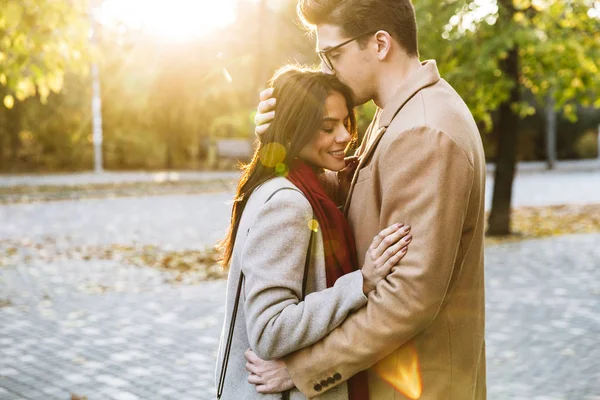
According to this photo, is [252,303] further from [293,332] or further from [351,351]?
[351,351]

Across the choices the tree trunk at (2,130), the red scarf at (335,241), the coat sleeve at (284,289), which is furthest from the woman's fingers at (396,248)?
the tree trunk at (2,130)

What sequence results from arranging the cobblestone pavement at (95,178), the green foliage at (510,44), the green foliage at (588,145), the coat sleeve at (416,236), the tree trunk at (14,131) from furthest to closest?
the green foliage at (588,145)
the tree trunk at (14,131)
the cobblestone pavement at (95,178)
the green foliage at (510,44)
the coat sleeve at (416,236)

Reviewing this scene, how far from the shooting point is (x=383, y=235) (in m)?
1.94

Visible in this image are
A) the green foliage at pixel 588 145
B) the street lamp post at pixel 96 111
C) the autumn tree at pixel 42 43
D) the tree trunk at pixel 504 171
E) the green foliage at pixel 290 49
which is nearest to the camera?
the autumn tree at pixel 42 43

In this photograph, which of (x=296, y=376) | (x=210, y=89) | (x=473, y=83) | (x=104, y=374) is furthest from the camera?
(x=210, y=89)

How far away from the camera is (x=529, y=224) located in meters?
15.6

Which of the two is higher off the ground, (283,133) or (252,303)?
(283,133)

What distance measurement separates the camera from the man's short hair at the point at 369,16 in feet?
6.88

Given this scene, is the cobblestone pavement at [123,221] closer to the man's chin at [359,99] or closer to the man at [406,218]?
the man's chin at [359,99]

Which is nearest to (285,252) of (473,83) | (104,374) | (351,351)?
(351,351)

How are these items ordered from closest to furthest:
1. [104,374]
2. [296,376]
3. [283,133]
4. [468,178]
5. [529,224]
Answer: [468,178] < [296,376] < [283,133] < [104,374] < [529,224]

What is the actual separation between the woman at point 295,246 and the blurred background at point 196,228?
43 cm

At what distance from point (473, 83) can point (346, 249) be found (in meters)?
10.5

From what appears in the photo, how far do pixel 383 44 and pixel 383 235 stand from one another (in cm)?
61
